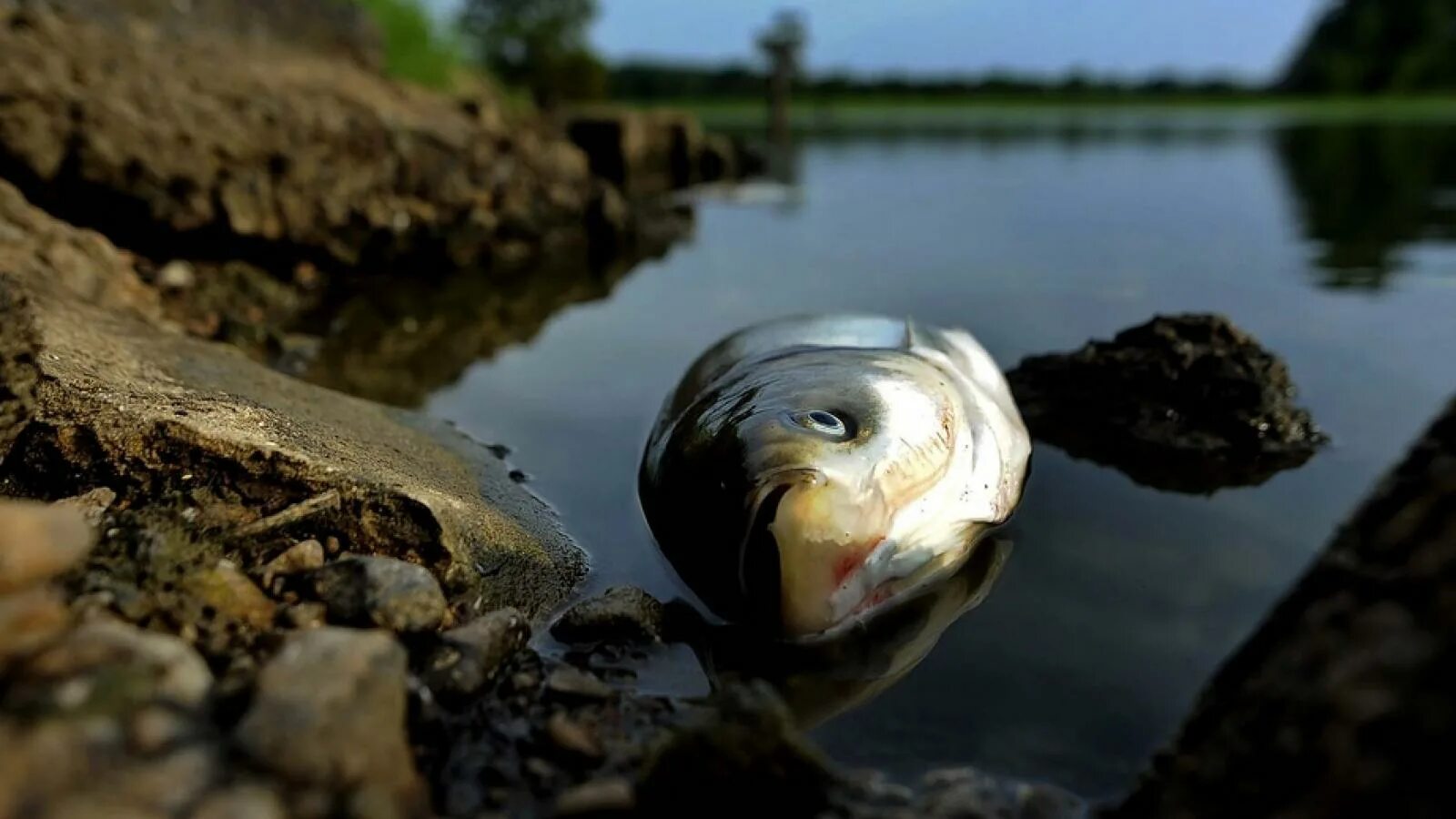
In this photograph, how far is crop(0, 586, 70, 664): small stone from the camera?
2.76 meters

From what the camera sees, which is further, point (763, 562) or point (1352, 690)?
point (763, 562)

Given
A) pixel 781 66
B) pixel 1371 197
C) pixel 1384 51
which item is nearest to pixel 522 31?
pixel 781 66

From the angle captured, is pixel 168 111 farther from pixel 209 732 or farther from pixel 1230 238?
pixel 1230 238

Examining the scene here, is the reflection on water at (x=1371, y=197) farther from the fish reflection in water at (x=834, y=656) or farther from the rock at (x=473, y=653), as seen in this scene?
the rock at (x=473, y=653)

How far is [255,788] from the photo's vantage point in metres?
2.57

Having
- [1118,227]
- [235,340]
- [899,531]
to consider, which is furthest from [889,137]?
[899,531]

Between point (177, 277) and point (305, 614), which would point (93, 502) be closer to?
Answer: point (305, 614)

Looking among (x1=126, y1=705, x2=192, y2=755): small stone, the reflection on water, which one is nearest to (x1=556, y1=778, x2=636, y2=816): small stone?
(x1=126, y1=705, x2=192, y2=755): small stone

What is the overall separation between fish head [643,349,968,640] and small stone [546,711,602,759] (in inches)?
35.3

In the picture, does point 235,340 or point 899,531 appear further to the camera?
point 235,340

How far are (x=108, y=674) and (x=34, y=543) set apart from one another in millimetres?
417

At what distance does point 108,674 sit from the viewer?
8.87ft

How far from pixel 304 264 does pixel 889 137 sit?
42669 millimetres

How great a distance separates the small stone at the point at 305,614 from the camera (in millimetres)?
3695
